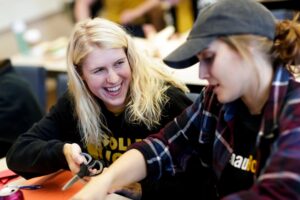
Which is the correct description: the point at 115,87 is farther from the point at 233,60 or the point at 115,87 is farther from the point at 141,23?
the point at 141,23

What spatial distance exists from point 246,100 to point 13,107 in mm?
1301

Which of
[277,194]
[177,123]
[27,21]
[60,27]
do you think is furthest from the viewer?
[60,27]

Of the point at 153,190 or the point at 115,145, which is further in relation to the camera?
the point at 115,145

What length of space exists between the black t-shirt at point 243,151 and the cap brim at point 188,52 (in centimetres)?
19

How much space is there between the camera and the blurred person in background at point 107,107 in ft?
4.62

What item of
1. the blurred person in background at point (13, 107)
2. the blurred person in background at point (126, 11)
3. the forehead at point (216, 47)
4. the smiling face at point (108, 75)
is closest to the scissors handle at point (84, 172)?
the smiling face at point (108, 75)

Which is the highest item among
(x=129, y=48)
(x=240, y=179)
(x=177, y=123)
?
(x=129, y=48)

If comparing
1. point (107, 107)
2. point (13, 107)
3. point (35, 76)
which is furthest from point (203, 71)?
point (35, 76)

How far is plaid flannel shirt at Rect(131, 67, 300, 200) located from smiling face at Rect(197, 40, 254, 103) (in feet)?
0.25

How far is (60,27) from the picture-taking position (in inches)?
168

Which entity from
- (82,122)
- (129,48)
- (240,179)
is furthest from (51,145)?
(240,179)

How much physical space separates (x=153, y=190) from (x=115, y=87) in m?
0.37

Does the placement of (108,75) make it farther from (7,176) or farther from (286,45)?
(286,45)

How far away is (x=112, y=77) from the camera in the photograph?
4.71ft
